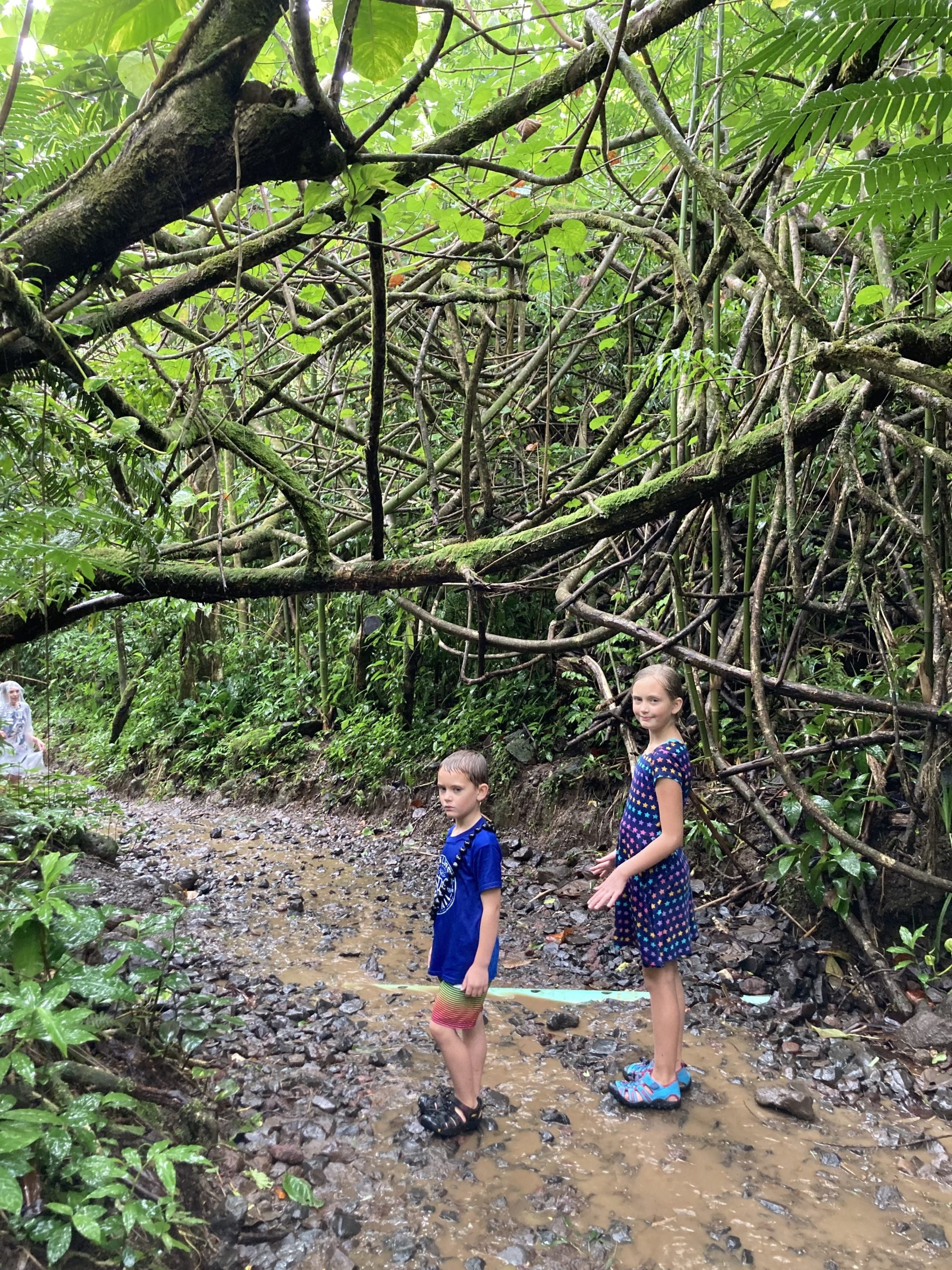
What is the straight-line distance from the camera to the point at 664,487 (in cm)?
291

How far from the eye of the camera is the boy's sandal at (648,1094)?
2.73 metres

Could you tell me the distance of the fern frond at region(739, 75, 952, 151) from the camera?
127cm

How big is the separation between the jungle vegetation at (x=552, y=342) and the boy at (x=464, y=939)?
0.97 m

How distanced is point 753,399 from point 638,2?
61.7 inches

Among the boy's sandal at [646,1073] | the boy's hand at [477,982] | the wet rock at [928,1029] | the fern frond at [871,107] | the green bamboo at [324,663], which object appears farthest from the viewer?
the green bamboo at [324,663]

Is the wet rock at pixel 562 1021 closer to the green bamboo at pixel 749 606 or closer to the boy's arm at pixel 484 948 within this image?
the boy's arm at pixel 484 948

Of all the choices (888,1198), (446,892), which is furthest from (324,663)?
(888,1198)

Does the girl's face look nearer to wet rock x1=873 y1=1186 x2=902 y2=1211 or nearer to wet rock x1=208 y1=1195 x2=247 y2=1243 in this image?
wet rock x1=873 y1=1186 x2=902 y2=1211

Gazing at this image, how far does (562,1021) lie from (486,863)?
49.1 inches

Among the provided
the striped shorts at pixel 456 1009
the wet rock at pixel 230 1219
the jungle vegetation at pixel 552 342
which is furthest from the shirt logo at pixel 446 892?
the jungle vegetation at pixel 552 342

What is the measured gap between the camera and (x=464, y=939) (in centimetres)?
264

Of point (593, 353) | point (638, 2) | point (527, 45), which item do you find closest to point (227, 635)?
point (593, 353)

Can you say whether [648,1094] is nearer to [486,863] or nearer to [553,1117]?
[553,1117]

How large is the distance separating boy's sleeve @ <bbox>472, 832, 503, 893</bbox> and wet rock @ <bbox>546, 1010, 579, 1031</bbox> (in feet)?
3.82
